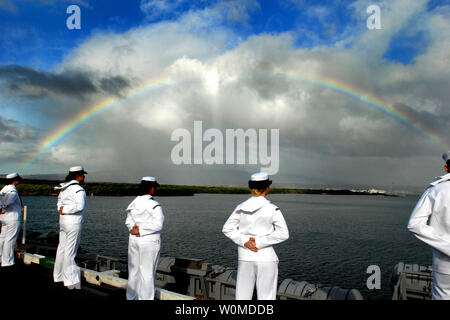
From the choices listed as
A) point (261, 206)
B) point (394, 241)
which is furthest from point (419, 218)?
point (394, 241)

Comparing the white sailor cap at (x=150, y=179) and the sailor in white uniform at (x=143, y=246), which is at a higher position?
the white sailor cap at (x=150, y=179)

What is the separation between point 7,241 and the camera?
329 inches

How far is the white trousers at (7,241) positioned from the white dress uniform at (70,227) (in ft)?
8.36

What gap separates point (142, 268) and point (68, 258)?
211 cm

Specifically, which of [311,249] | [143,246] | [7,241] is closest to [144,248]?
[143,246]

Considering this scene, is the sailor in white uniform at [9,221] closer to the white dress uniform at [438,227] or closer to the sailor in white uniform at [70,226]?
the sailor in white uniform at [70,226]

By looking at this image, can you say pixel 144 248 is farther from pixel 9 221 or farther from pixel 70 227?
pixel 9 221

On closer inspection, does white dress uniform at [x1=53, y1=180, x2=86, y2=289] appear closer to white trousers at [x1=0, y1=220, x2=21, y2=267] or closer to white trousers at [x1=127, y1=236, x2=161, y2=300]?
white trousers at [x1=127, y1=236, x2=161, y2=300]

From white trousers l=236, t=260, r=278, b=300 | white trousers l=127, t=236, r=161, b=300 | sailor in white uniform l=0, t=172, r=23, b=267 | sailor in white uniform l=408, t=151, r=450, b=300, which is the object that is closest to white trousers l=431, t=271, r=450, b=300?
sailor in white uniform l=408, t=151, r=450, b=300

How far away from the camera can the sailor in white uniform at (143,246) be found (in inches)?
219

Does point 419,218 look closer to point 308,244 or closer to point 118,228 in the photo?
point 308,244

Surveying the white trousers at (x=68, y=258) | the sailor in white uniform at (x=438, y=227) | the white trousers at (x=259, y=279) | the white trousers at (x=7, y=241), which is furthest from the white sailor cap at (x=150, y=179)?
the white trousers at (x=7, y=241)
